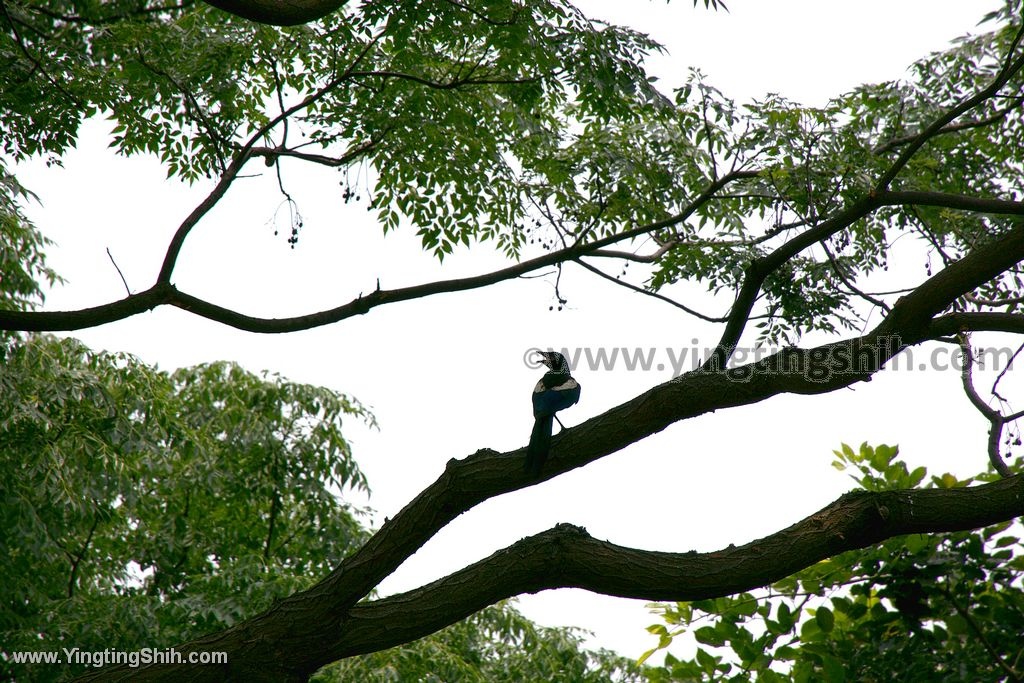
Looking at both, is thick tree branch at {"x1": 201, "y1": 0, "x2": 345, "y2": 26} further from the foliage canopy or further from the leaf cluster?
the leaf cluster

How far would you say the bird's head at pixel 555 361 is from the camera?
5902mm

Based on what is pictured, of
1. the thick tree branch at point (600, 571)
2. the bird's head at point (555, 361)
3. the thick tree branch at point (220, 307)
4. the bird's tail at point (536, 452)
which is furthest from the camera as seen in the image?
the bird's head at point (555, 361)

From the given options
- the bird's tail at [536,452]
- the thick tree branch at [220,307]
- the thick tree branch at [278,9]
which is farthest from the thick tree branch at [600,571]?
the thick tree branch at [278,9]

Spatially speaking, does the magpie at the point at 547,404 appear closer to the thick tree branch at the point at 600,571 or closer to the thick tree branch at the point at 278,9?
the thick tree branch at the point at 600,571

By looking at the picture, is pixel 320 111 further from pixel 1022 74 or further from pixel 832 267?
pixel 1022 74

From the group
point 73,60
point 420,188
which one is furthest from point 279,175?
point 73,60

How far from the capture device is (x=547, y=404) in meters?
4.84

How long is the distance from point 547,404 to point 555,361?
3.75 ft

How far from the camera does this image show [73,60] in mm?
6461

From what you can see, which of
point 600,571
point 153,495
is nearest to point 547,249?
point 600,571

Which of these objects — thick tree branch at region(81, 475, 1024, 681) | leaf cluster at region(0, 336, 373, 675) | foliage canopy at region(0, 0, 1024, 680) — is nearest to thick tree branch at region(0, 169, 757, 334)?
foliage canopy at region(0, 0, 1024, 680)

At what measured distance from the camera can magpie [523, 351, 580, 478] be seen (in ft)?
15.1

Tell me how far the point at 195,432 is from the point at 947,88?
971 centimetres

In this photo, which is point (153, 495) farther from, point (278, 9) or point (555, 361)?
point (278, 9)
